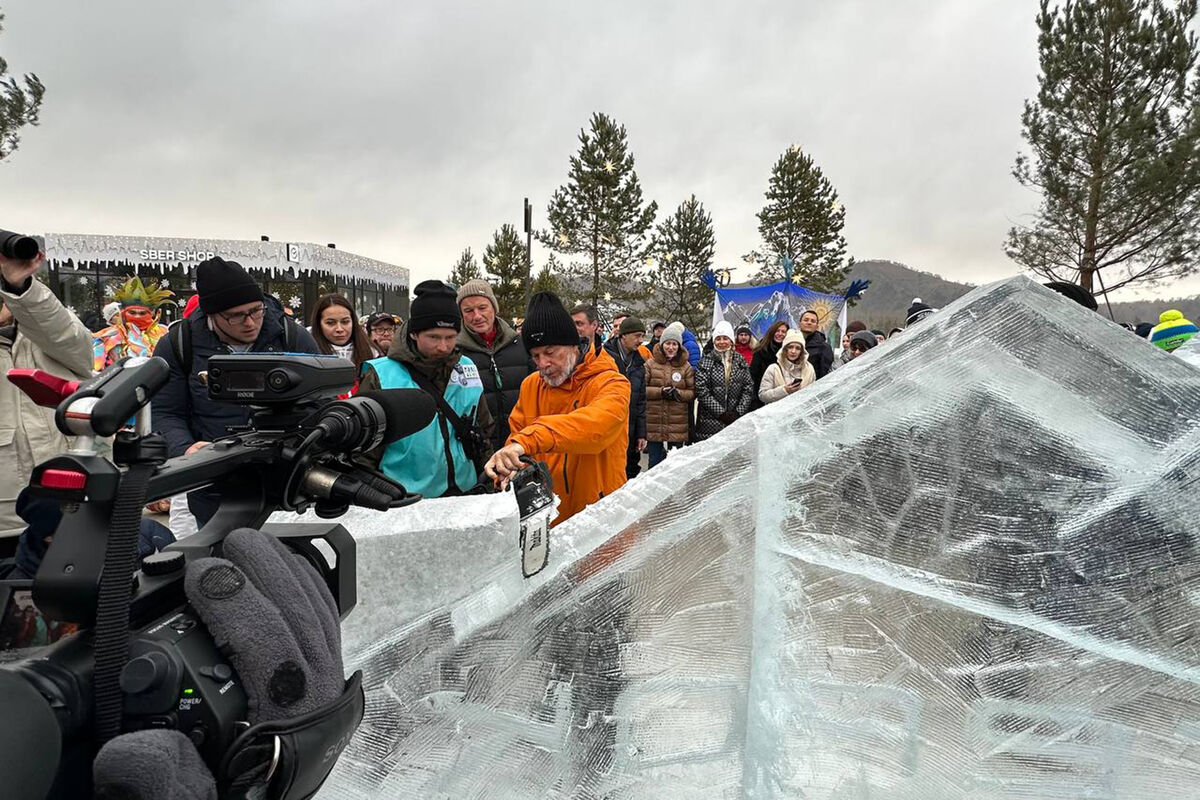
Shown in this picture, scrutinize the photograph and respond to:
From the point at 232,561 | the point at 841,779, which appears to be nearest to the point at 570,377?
the point at 841,779

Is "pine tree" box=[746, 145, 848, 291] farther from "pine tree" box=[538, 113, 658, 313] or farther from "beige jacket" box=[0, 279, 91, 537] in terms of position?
Result: "beige jacket" box=[0, 279, 91, 537]

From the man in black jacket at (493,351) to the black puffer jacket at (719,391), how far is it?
2794 millimetres

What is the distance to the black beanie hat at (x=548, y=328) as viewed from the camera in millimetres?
2799

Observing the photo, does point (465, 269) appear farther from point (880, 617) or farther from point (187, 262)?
point (880, 617)

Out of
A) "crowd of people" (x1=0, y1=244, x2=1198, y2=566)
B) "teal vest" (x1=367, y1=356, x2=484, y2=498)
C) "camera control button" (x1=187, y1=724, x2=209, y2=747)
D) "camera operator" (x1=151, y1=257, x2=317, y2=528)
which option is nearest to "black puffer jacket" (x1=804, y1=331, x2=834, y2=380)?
"crowd of people" (x1=0, y1=244, x2=1198, y2=566)

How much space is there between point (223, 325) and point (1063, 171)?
22.6 metres

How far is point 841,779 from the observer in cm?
138

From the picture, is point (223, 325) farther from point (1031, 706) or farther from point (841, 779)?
point (1031, 706)

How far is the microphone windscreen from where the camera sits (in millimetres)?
1124

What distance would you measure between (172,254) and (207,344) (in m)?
32.1

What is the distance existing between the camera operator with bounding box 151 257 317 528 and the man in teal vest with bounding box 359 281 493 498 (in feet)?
1.60

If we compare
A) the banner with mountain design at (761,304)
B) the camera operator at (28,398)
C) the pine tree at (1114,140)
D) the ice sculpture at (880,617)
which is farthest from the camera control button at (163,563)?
the pine tree at (1114,140)

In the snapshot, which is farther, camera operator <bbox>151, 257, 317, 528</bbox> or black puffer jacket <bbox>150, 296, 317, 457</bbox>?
black puffer jacket <bbox>150, 296, 317, 457</bbox>

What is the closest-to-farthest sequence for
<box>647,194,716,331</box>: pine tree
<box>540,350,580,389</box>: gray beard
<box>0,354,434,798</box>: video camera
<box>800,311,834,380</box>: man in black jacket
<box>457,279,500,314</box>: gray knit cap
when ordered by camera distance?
1. <box>0,354,434,798</box>: video camera
2. <box>540,350,580,389</box>: gray beard
3. <box>457,279,500,314</box>: gray knit cap
4. <box>800,311,834,380</box>: man in black jacket
5. <box>647,194,716,331</box>: pine tree
